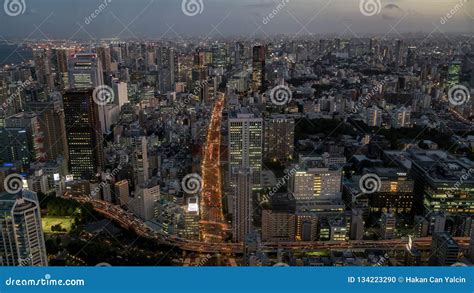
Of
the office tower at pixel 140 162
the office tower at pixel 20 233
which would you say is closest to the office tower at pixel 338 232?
the office tower at pixel 140 162

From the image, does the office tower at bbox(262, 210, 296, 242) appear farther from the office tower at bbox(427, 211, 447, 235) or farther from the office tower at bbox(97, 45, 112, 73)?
the office tower at bbox(97, 45, 112, 73)

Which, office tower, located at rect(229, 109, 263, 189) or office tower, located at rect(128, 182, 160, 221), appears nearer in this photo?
office tower, located at rect(128, 182, 160, 221)

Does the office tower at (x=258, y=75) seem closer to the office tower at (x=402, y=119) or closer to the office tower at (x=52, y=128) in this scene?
the office tower at (x=402, y=119)

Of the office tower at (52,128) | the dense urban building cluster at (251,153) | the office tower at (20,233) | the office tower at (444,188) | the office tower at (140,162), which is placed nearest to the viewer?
the office tower at (20,233)

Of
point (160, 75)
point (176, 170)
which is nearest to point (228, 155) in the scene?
point (176, 170)

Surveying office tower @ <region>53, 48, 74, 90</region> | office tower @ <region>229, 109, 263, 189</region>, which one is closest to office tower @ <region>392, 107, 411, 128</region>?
office tower @ <region>229, 109, 263, 189</region>
